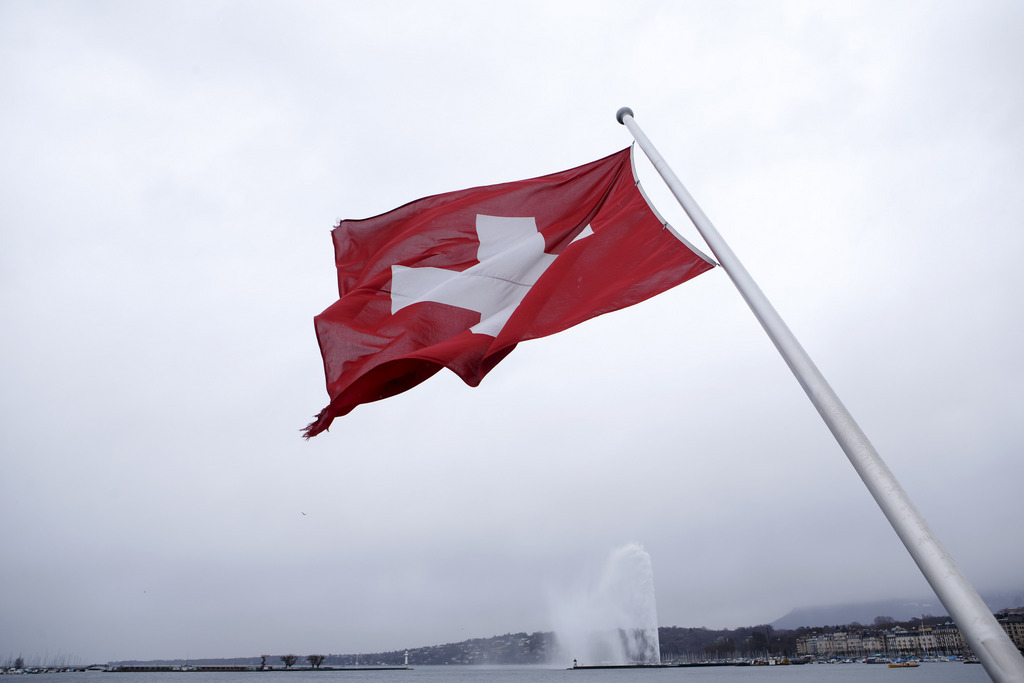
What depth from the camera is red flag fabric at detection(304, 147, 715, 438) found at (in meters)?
6.83

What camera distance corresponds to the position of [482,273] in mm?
7949

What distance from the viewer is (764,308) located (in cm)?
519

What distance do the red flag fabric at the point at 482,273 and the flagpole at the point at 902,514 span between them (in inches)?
63.9

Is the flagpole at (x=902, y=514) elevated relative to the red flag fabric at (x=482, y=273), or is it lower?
lower

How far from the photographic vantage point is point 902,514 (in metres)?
4.00

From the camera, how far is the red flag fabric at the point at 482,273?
683 centimetres

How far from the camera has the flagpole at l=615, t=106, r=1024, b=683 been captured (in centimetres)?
346

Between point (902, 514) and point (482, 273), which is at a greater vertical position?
point (482, 273)

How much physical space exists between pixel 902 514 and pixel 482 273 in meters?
5.04

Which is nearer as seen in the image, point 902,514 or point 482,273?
point 902,514

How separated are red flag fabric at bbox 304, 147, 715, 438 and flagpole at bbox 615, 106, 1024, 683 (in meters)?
1.62

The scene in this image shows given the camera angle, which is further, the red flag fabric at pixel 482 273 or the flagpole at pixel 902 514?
the red flag fabric at pixel 482 273

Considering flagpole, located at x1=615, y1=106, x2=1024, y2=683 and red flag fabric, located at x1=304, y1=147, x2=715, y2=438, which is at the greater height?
red flag fabric, located at x1=304, y1=147, x2=715, y2=438

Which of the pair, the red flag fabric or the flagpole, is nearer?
the flagpole
